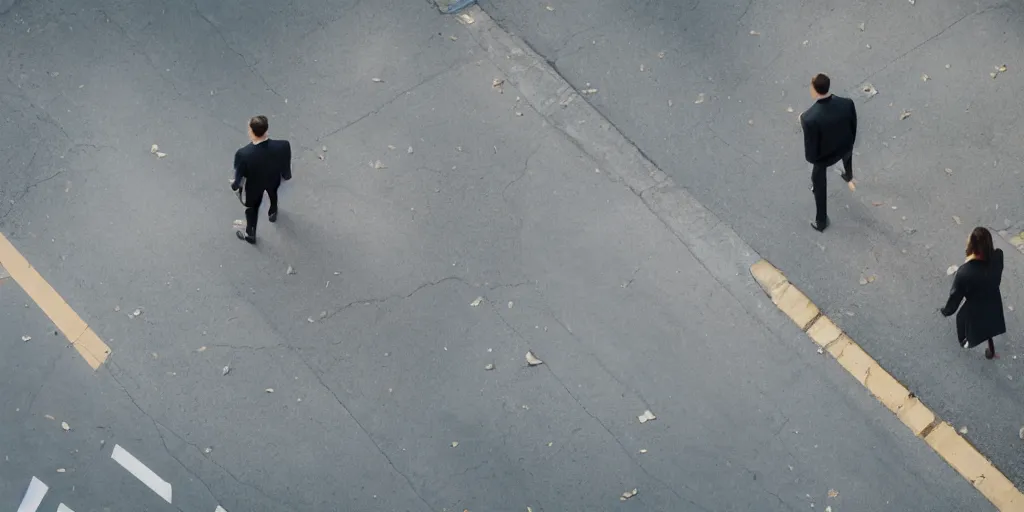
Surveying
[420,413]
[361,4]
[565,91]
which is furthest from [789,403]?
[361,4]

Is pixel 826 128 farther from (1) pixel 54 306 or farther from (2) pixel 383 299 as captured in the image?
(1) pixel 54 306

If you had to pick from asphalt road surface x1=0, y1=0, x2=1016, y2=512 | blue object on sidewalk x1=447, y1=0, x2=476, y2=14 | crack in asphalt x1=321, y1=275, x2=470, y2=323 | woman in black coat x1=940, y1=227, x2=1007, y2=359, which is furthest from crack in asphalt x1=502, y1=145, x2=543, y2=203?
woman in black coat x1=940, y1=227, x2=1007, y2=359

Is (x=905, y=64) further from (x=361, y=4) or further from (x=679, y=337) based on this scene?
(x=361, y=4)

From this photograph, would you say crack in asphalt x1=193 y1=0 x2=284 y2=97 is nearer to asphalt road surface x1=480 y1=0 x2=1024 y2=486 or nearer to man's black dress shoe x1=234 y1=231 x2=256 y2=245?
man's black dress shoe x1=234 y1=231 x2=256 y2=245

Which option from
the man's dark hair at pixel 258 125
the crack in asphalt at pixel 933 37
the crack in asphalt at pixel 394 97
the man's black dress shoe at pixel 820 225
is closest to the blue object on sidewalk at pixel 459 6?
the crack in asphalt at pixel 394 97

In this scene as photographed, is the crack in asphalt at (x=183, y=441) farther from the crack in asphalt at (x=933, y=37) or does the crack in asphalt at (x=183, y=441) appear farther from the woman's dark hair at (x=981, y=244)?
the crack in asphalt at (x=933, y=37)

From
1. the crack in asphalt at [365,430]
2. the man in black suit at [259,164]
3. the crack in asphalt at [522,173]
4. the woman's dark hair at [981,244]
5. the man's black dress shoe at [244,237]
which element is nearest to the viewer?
the woman's dark hair at [981,244]

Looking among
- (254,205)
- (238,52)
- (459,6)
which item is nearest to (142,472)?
(254,205)
